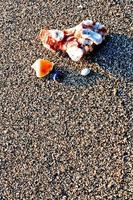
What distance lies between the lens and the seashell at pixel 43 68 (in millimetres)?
2133

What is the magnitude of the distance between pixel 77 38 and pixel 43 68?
195 mm

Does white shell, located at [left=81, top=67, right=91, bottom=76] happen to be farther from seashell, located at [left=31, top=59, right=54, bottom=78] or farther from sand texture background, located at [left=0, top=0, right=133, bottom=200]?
seashell, located at [left=31, top=59, right=54, bottom=78]

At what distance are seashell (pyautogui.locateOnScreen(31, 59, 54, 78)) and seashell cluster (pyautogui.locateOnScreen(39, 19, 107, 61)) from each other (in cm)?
8

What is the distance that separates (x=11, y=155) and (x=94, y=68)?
1.66 ft

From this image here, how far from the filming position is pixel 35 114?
2066 millimetres

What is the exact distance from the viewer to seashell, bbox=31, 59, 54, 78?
7.00 ft

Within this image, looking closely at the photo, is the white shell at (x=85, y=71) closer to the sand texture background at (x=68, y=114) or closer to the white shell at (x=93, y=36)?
the sand texture background at (x=68, y=114)

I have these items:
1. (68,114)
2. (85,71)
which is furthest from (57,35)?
(68,114)

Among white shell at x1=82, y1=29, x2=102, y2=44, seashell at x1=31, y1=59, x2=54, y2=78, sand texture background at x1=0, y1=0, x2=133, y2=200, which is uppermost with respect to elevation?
white shell at x1=82, y1=29, x2=102, y2=44

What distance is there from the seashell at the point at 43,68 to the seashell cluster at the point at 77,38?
83 millimetres

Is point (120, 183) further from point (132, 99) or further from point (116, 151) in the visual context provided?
point (132, 99)

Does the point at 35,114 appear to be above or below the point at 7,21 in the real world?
below

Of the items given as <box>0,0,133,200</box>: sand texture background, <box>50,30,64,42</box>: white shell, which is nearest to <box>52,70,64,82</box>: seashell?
<box>0,0,133,200</box>: sand texture background

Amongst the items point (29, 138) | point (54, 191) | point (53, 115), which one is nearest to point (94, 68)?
point (53, 115)
